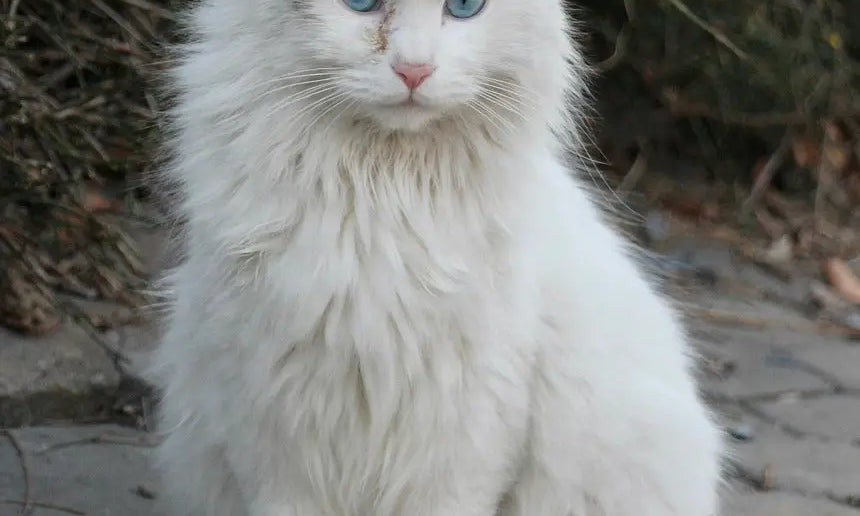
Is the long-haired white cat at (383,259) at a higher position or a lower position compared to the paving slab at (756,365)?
higher

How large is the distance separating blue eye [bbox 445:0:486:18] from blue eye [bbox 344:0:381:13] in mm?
119

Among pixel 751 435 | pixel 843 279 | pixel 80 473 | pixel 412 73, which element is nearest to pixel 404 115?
pixel 412 73

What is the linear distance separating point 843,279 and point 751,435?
1.52 meters

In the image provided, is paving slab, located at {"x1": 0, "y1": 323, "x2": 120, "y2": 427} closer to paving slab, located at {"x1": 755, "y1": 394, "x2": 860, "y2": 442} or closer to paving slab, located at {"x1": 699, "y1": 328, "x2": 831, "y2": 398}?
paving slab, located at {"x1": 699, "y1": 328, "x2": 831, "y2": 398}

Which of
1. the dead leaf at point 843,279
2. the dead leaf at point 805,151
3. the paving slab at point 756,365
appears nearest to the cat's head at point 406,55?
the paving slab at point 756,365

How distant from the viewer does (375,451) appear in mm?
2250

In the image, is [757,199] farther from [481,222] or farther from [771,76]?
[481,222]

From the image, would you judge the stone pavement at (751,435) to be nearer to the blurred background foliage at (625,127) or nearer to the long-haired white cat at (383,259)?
the blurred background foliage at (625,127)

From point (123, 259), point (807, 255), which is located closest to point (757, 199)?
point (807, 255)

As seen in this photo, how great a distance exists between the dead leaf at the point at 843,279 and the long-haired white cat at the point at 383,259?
274 cm

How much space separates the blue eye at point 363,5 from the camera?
1.97 m

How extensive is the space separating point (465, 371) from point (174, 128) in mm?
747

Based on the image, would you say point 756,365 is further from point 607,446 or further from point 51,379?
point 51,379

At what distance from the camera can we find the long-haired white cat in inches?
80.4
